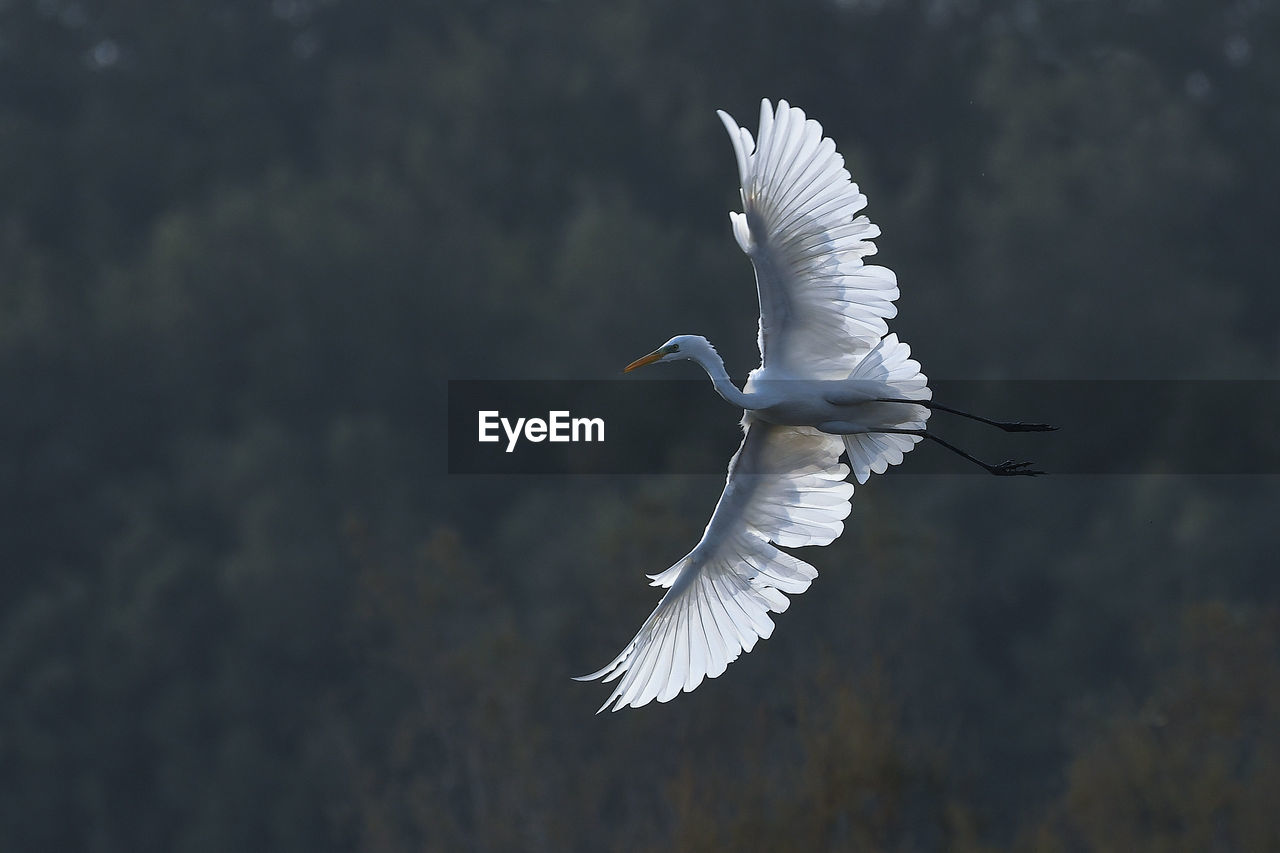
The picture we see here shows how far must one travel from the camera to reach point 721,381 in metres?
6.72

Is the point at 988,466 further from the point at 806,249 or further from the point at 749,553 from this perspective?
the point at 806,249

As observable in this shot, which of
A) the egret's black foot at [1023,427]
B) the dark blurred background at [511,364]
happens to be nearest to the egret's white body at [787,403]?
the egret's black foot at [1023,427]

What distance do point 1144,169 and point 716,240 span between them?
583cm

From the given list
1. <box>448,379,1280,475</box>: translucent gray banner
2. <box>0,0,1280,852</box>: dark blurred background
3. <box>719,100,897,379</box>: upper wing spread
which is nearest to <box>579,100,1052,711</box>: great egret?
<box>719,100,897,379</box>: upper wing spread

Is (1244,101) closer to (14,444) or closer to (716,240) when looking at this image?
(716,240)

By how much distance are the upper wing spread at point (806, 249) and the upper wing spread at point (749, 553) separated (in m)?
0.35

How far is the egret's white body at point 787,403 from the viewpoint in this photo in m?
6.44

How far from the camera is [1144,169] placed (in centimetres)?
2734

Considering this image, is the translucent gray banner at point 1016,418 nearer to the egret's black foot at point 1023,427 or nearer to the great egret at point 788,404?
the egret's black foot at point 1023,427

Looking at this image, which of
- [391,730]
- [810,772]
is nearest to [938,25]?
[391,730]

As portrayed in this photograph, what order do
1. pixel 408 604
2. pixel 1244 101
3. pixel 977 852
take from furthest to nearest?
pixel 1244 101
pixel 408 604
pixel 977 852

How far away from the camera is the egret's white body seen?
6441 millimetres

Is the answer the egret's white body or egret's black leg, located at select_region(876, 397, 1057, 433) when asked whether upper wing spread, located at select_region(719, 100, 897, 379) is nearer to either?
the egret's white body

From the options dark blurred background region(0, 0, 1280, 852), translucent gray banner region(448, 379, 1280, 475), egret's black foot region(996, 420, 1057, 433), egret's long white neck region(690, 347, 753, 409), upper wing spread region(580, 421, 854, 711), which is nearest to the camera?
egret's long white neck region(690, 347, 753, 409)
